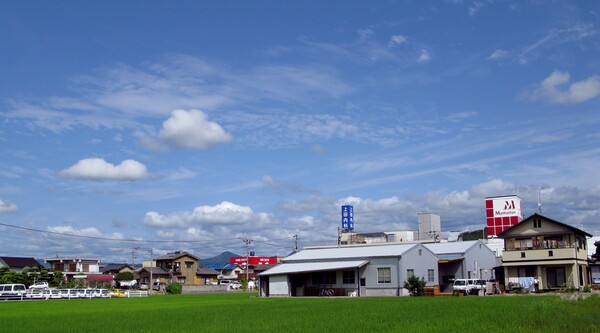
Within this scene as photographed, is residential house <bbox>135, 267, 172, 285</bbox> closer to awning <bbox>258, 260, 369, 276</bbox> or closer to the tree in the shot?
awning <bbox>258, 260, 369, 276</bbox>

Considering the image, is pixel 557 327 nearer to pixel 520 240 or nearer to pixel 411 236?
pixel 520 240

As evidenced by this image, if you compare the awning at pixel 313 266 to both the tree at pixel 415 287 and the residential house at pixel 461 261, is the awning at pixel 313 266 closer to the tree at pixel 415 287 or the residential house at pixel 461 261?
the tree at pixel 415 287

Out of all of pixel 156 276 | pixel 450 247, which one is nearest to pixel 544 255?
pixel 450 247

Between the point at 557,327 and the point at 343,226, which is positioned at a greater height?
the point at 343,226

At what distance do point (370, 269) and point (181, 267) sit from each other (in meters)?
55.3

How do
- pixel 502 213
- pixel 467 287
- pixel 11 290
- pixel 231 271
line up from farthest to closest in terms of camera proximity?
pixel 231 271 → pixel 502 213 → pixel 11 290 → pixel 467 287

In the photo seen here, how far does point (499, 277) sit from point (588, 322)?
115 feet

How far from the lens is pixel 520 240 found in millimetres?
48406

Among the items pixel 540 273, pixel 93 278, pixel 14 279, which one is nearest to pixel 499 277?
pixel 540 273

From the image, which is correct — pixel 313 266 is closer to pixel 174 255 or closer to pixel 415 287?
pixel 415 287

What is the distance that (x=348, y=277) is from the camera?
51250 millimetres

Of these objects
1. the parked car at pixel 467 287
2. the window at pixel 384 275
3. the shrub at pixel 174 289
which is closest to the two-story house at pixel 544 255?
the parked car at pixel 467 287

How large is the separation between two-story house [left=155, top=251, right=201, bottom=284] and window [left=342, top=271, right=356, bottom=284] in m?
52.7

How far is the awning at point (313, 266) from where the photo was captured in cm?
5012
